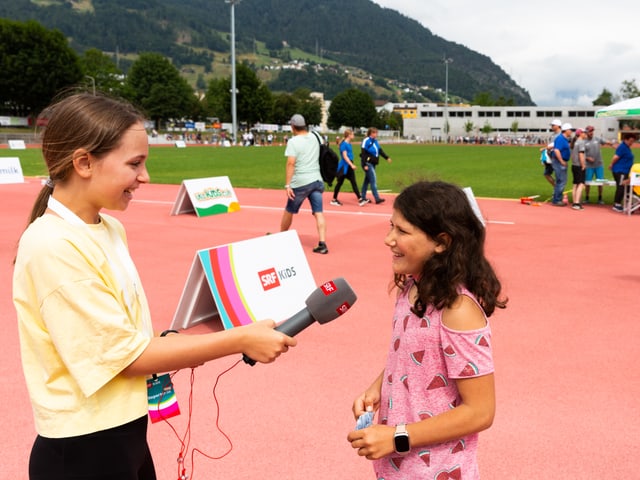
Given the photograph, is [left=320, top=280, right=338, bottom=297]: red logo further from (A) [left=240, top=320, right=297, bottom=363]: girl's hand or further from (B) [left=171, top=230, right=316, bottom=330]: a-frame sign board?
(B) [left=171, top=230, right=316, bottom=330]: a-frame sign board

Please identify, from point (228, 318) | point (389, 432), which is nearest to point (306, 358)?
point (228, 318)

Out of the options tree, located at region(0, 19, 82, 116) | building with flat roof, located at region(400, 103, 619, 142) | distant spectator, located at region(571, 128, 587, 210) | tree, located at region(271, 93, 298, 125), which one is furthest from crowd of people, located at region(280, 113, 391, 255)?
tree, located at region(271, 93, 298, 125)

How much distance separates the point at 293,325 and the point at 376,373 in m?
3.24

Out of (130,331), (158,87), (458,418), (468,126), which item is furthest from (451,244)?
(468,126)

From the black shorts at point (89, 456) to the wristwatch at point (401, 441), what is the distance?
77cm

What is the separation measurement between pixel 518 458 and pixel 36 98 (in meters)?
83.6

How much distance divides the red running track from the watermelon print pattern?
64.5 inches

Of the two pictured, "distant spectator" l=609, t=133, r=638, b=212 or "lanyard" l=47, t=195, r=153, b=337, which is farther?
"distant spectator" l=609, t=133, r=638, b=212

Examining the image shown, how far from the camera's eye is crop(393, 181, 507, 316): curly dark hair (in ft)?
6.10

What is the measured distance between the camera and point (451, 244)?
1.90 m

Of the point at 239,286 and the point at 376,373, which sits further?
the point at 239,286

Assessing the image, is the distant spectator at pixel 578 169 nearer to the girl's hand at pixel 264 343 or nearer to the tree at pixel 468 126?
the girl's hand at pixel 264 343

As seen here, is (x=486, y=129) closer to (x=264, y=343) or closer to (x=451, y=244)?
(x=451, y=244)

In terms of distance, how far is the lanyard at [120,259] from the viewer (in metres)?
1.70
